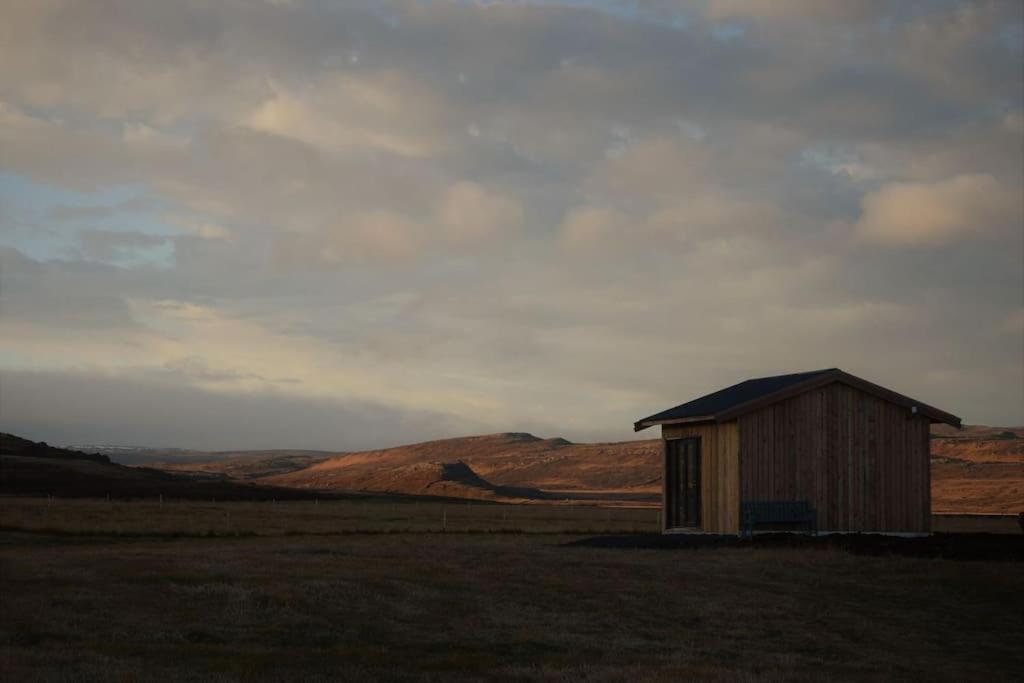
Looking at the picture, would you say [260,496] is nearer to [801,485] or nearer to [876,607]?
[801,485]

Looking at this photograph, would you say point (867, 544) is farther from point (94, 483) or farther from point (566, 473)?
point (566, 473)

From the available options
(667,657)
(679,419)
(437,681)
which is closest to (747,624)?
(667,657)

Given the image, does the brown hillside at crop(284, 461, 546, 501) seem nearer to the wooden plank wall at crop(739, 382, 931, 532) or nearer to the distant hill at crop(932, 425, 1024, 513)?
the distant hill at crop(932, 425, 1024, 513)

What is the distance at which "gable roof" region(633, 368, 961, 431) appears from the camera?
29875 mm

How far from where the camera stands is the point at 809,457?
101ft

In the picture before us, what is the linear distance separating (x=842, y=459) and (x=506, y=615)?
54.3 ft

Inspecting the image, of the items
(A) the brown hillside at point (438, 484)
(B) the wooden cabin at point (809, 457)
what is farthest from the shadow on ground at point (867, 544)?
(A) the brown hillside at point (438, 484)

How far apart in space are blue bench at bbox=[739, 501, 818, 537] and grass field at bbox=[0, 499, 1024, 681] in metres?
3.66

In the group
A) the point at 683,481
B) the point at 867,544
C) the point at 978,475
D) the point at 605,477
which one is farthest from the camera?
the point at 605,477

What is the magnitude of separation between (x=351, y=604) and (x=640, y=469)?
475 ft

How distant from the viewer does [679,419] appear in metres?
32.3

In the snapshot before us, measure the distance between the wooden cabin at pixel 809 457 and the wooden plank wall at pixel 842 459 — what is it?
29 mm

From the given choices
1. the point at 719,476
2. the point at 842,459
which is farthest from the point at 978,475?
the point at 719,476

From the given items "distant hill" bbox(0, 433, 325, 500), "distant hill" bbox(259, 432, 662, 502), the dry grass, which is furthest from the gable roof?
"distant hill" bbox(259, 432, 662, 502)
